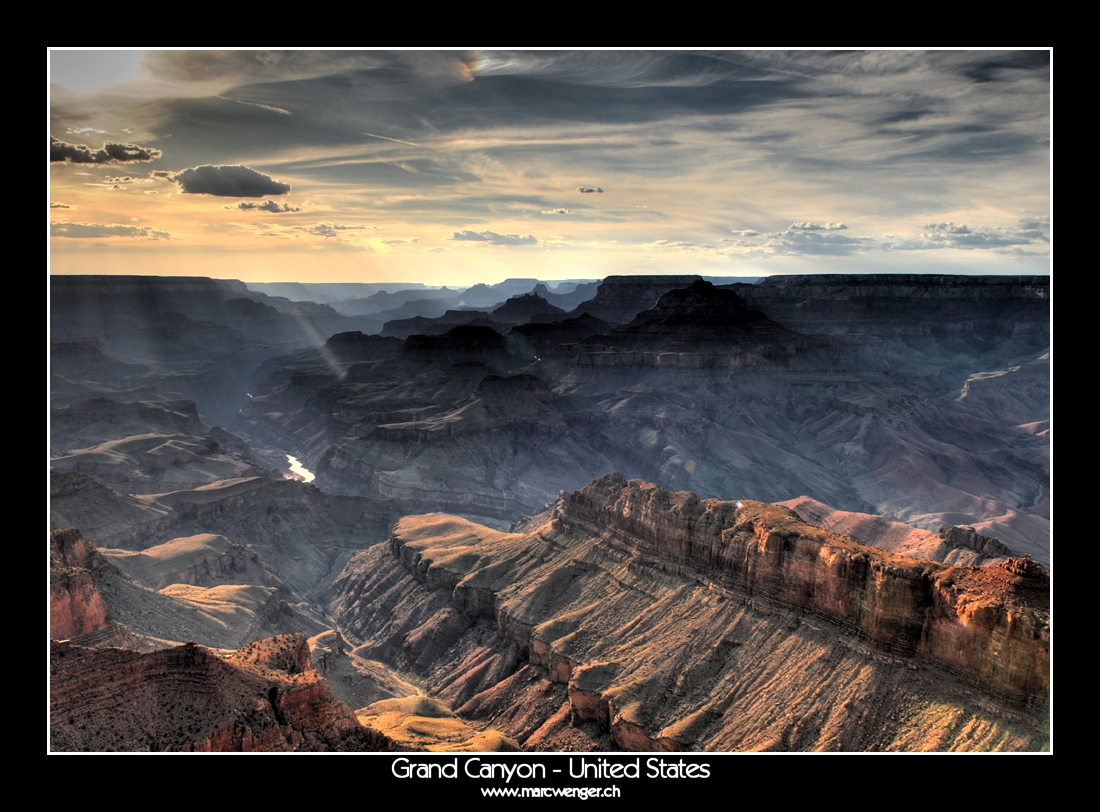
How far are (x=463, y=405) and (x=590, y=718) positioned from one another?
108m

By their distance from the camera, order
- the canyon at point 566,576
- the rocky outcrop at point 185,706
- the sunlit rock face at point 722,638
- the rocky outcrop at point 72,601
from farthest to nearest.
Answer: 1. the rocky outcrop at point 72,601
2. the sunlit rock face at point 722,638
3. the canyon at point 566,576
4. the rocky outcrop at point 185,706

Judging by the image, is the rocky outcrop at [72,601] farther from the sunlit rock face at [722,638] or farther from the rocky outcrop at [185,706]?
the sunlit rock face at [722,638]

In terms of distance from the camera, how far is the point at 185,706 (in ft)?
88.3

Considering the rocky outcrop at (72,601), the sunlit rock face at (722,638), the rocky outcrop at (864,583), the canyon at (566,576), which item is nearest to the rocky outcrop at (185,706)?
the canyon at (566,576)

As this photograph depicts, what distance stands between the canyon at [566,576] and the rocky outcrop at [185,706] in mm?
97

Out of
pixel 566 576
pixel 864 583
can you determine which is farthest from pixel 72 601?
pixel 864 583

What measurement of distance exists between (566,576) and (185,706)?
106ft

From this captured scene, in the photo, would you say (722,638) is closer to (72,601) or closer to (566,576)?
(566,576)

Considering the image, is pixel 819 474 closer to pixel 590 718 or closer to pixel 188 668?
pixel 590 718

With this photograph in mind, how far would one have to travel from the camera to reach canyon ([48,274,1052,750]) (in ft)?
102

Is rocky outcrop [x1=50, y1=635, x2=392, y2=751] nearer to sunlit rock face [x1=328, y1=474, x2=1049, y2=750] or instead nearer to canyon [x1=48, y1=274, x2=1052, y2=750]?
canyon [x1=48, y1=274, x2=1052, y2=750]

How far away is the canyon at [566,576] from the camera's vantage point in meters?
31.0

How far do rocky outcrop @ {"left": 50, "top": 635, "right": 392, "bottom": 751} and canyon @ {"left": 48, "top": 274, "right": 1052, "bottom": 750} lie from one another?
0.32ft

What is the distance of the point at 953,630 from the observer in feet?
109
